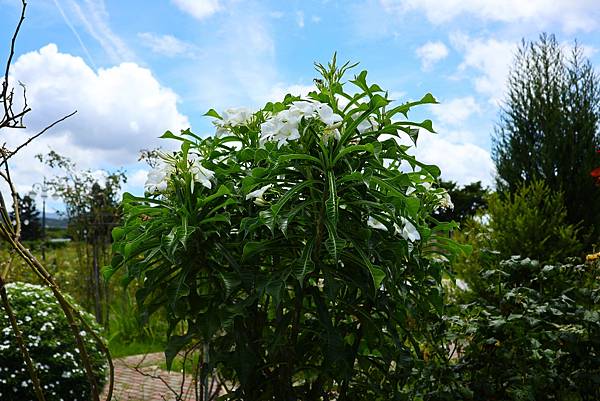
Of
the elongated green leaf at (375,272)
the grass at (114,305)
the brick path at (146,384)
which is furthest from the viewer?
the grass at (114,305)

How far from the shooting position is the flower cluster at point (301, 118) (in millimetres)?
2270

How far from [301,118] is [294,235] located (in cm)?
42

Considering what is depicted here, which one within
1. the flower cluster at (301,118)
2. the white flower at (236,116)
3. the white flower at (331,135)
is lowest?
the white flower at (331,135)

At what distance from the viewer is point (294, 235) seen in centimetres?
234

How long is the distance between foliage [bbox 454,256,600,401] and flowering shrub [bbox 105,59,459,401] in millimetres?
591

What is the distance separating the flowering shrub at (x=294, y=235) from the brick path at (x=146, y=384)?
8.52 ft

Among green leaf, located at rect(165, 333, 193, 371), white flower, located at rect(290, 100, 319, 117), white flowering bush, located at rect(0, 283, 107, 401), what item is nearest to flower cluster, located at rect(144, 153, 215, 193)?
white flower, located at rect(290, 100, 319, 117)

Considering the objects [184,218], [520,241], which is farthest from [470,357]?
[520,241]

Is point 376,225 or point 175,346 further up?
point 376,225

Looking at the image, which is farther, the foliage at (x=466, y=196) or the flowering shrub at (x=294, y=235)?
the foliage at (x=466, y=196)

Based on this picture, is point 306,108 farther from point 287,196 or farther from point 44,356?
point 44,356

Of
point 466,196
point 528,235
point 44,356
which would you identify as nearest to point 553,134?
point 528,235

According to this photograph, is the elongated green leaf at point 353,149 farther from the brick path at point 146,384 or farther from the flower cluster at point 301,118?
the brick path at point 146,384

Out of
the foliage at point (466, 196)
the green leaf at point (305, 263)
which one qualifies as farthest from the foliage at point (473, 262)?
the foliage at point (466, 196)
